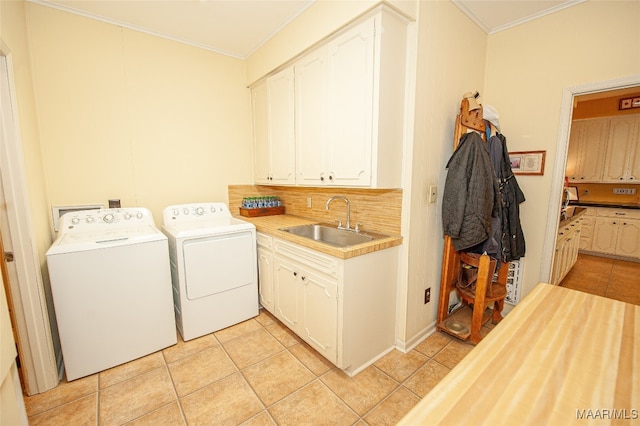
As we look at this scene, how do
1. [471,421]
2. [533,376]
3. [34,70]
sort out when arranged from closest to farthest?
[471,421]
[533,376]
[34,70]

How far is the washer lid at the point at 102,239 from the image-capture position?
1.79 m

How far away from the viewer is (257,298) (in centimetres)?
265

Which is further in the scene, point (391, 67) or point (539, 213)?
point (539, 213)

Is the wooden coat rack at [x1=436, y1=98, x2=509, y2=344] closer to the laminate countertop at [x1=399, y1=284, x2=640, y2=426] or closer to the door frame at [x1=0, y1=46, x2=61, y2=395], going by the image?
the laminate countertop at [x1=399, y1=284, x2=640, y2=426]

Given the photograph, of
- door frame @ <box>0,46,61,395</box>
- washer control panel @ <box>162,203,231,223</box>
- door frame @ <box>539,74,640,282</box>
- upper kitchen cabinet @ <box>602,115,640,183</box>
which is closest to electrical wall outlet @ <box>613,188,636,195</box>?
upper kitchen cabinet @ <box>602,115,640,183</box>

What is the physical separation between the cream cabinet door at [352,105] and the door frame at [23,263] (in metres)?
2.00

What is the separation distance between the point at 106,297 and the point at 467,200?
2.70 m

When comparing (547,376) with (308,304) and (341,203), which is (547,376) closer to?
(308,304)

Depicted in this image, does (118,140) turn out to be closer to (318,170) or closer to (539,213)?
(318,170)

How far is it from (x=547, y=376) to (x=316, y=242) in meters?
1.39

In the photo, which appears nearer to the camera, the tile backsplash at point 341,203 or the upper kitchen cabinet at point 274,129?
the tile backsplash at point 341,203

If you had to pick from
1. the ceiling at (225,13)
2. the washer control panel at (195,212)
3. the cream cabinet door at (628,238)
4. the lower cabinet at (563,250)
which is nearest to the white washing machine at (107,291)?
the washer control panel at (195,212)

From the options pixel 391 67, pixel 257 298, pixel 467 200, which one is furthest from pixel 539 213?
pixel 257 298

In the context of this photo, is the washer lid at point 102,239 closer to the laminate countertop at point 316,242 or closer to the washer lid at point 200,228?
the washer lid at point 200,228
